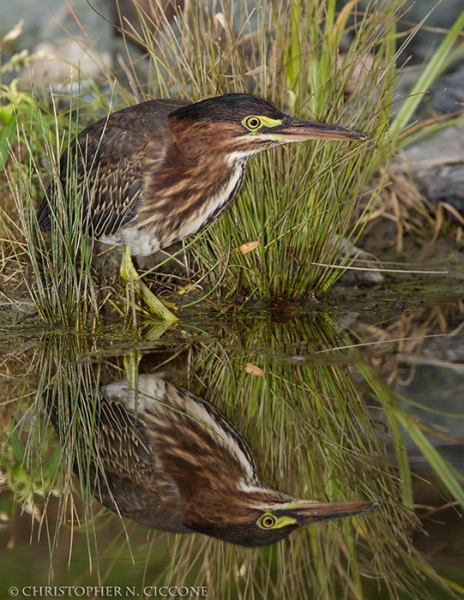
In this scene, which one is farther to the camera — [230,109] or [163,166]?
[163,166]

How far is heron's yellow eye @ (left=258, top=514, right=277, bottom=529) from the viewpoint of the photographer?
3043 millimetres

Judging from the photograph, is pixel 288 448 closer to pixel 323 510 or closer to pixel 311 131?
pixel 323 510

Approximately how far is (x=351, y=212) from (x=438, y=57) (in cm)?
176

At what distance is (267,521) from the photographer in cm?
306

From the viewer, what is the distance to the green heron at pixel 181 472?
3061mm

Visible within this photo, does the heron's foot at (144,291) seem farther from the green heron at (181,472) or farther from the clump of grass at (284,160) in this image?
the green heron at (181,472)

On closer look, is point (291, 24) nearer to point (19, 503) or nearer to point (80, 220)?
point (80, 220)

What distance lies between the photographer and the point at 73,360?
4.59 m

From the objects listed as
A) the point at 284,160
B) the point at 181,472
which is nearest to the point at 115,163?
the point at 284,160

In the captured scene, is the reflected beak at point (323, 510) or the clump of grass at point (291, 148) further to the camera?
the clump of grass at point (291, 148)

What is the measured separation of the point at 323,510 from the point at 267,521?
0.18m

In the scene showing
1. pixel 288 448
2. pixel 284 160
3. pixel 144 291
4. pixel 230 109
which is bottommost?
pixel 144 291

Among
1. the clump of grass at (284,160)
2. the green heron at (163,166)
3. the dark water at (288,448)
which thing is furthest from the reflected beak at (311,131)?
the dark water at (288,448)

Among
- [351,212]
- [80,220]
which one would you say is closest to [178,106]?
[80,220]
